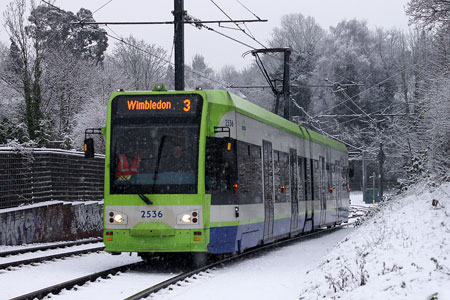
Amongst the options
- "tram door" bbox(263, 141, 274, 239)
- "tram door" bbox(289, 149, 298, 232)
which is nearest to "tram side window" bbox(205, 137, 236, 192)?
"tram door" bbox(263, 141, 274, 239)

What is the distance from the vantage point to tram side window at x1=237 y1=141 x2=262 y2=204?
46.1ft

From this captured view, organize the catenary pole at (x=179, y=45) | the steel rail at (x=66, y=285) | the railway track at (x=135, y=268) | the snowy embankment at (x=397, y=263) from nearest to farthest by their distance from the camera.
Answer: the snowy embankment at (x=397, y=263) → the steel rail at (x=66, y=285) → the railway track at (x=135, y=268) → the catenary pole at (x=179, y=45)

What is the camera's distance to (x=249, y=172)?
14641mm

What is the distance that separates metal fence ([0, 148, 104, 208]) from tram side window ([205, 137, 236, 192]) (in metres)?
7.12

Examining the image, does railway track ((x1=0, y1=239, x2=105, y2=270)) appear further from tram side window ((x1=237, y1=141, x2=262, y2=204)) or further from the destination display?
tram side window ((x1=237, y1=141, x2=262, y2=204))

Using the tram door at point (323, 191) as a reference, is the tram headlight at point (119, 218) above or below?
below

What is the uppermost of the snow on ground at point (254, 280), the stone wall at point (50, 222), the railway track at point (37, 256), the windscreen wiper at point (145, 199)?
the windscreen wiper at point (145, 199)

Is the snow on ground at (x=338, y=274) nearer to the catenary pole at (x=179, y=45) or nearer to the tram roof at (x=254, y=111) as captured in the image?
the tram roof at (x=254, y=111)

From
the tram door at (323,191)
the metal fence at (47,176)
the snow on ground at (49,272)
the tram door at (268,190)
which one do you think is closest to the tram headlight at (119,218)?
the snow on ground at (49,272)

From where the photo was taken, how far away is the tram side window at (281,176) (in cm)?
1716

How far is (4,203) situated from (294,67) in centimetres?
5045

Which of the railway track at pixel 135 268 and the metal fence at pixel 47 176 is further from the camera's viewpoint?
the metal fence at pixel 47 176

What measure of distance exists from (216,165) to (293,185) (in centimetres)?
652

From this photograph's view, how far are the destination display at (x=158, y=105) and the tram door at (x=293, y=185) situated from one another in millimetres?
6341
